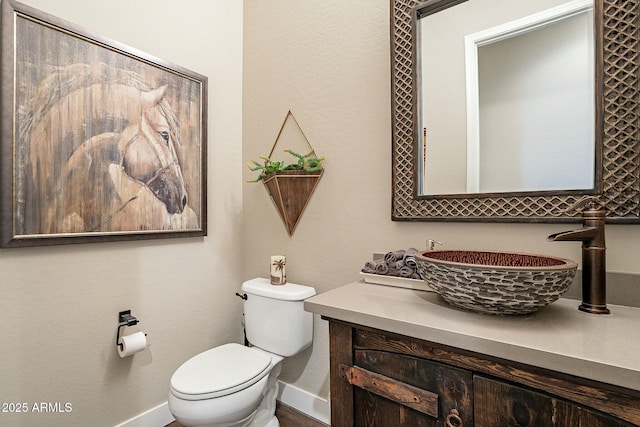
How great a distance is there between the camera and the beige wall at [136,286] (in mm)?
1264

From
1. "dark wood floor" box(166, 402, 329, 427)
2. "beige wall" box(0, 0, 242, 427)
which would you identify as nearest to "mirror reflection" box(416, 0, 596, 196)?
"beige wall" box(0, 0, 242, 427)

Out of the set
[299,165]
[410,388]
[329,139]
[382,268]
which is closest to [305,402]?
[382,268]

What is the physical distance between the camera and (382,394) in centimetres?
88

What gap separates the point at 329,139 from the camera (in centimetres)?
167

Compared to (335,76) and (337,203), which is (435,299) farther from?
(335,76)

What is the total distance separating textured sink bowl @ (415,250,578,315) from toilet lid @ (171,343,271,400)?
0.95 meters

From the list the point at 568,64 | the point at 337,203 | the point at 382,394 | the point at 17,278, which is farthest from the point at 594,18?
the point at 17,278

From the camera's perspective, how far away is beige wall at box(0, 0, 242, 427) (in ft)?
4.15

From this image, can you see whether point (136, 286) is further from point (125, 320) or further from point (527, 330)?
point (527, 330)

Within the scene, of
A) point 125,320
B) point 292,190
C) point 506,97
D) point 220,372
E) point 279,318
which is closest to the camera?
point 506,97

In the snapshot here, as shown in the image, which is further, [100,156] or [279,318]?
[279,318]

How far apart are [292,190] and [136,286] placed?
94cm

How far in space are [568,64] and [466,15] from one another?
17.2 inches

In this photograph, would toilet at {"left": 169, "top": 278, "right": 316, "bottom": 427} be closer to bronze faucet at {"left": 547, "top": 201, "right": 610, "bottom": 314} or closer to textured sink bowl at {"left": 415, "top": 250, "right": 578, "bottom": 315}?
textured sink bowl at {"left": 415, "top": 250, "right": 578, "bottom": 315}
